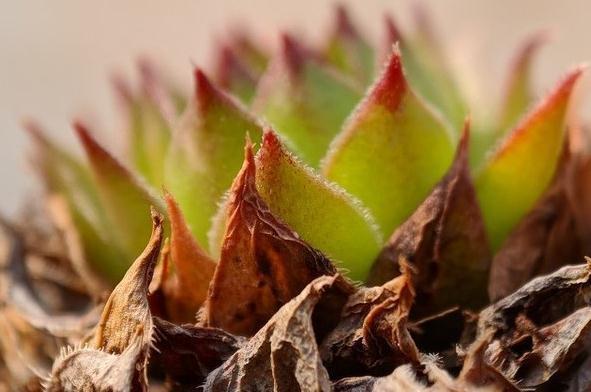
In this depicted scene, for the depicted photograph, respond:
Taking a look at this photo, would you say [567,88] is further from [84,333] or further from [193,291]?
[84,333]

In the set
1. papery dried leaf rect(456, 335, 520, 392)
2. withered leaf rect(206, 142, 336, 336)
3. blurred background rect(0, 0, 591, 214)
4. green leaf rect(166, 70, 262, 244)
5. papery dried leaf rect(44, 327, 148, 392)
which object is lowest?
papery dried leaf rect(456, 335, 520, 392)

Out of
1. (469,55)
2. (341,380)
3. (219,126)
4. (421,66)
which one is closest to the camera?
(341,380)

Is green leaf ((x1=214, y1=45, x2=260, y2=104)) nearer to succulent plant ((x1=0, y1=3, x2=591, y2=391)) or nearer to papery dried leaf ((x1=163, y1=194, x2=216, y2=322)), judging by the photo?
succulent plant ((x1=0, y1=3, x2=591, y2=391))

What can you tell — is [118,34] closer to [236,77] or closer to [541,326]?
[236,77]

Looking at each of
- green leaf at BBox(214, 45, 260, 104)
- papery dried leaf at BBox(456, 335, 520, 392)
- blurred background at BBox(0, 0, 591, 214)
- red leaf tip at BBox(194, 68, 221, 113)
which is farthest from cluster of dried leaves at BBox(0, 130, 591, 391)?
blurred background at BBox(0, 0, 591, 214)

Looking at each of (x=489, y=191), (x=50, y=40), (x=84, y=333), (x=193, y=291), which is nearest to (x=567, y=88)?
(x=489, y=191)

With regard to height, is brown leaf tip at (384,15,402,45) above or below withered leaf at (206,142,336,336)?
above

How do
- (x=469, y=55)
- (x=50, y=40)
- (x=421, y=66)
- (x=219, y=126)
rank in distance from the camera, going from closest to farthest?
(x=219, y=126), (x=421, y=66), (x=469, y=55), (x=50, y=40)
